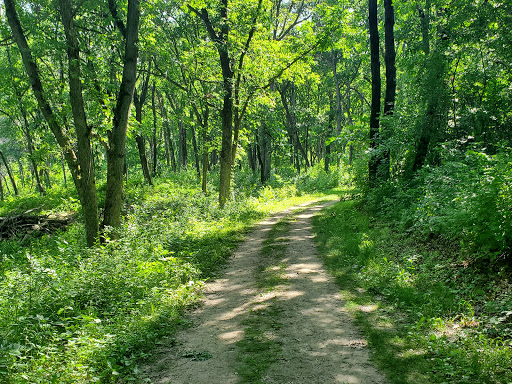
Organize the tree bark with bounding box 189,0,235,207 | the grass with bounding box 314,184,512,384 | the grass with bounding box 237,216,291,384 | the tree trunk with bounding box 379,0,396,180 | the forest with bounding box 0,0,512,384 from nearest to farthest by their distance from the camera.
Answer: the grass with bounding box 314,184,512,384, the grass with bounding box 237,216,291,384, the forest with bounding box 0,0,512,384, the tree trunk with bounding box 379,0,396,180, the tree bark with bounding box 189,0,235,207

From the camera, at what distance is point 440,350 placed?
4336 millimetres

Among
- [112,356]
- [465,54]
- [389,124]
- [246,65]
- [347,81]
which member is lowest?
[112,356]

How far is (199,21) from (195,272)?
14006mm

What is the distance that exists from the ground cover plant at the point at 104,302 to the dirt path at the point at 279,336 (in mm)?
477

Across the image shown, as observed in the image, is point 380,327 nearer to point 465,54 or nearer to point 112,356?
point 112,356

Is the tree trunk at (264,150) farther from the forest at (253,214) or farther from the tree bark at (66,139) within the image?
the tree bark at (66,139)

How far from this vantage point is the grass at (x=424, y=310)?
397cm

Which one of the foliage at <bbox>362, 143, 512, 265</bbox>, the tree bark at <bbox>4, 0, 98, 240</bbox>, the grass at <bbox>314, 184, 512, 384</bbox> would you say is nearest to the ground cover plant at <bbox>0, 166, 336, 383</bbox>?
the tree bark at <bbox>4, 0, 98, 240</bbox>

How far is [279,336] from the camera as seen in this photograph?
5.07 meters

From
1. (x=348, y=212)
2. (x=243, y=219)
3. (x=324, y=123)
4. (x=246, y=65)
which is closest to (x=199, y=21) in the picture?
(x=246, y=65)

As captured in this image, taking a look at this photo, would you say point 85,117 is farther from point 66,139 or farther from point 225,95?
point 225,95

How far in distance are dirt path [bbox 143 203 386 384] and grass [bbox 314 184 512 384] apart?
1.18ft

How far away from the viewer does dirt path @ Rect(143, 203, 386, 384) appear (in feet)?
13.6

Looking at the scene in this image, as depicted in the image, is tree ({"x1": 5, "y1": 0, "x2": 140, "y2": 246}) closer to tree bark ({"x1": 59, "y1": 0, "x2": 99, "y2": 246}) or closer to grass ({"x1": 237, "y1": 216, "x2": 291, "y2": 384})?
tree bark ({"x1": 59, "y1": 0, "x2": 99, "y2": 246})
